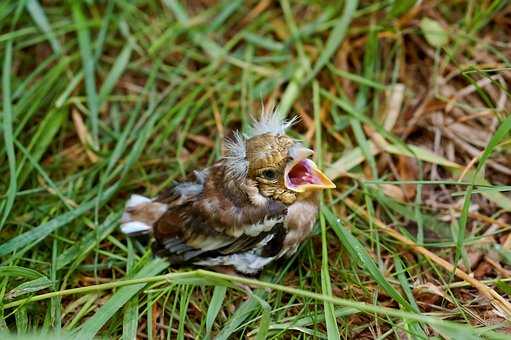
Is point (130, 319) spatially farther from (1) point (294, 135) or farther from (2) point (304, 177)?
(1) point (294, 135)

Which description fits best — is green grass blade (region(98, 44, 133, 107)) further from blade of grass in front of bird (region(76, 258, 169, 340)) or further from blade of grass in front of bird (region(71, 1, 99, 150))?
→ blade of grass in front of bird (region(76, 258, 169, 340))

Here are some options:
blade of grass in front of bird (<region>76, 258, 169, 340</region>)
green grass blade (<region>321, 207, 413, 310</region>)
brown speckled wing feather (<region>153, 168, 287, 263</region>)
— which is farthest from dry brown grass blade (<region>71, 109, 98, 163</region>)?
green grass blade (<region>321, 207, 413, 310</region>)

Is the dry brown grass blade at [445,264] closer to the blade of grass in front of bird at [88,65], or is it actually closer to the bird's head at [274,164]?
the bird's head at [274,164]

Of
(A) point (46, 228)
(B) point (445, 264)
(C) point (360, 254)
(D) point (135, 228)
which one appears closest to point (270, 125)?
(C) point (360, 254)

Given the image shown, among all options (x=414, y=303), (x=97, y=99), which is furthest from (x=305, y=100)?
(x=414, y=303)

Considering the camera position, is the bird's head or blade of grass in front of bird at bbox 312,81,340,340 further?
the bird's head

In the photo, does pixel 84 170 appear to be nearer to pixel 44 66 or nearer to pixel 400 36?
pixel 44 66
